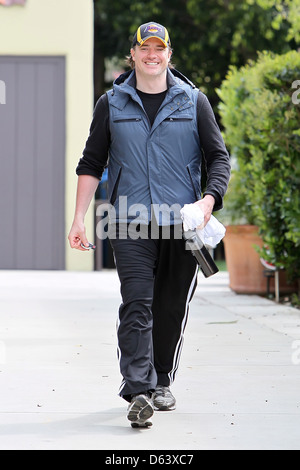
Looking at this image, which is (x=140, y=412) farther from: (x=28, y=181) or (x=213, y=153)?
(x=28, y=181)

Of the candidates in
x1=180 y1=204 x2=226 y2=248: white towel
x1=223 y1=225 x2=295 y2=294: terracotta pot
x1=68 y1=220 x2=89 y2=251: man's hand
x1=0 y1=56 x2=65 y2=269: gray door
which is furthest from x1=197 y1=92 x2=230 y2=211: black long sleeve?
x1=0 y1=56 x2=65 y2=269: gray door

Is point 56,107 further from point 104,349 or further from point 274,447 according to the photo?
point 274,447

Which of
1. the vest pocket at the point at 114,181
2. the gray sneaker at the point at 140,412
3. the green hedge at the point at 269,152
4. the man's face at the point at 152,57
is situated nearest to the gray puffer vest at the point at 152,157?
the vest pocket at the point at 114,181

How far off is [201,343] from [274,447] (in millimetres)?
3206

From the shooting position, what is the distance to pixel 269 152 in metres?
10.4

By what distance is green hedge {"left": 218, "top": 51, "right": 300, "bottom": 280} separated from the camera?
10.1 m

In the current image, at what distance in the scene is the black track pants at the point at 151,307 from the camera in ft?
17.1

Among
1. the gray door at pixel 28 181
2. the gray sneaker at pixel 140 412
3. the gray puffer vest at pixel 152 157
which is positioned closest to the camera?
the gray sneaker at pixel 140 412

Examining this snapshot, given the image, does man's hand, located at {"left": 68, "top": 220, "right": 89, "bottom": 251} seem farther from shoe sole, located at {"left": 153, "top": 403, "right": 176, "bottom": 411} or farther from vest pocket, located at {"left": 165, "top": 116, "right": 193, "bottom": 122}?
shoe sole, located at {"left": 153, "top": 403, "right": 176, "bottom": 411}

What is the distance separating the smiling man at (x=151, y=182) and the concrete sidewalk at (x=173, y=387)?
31 centimetres

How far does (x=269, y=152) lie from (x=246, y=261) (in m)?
1.59

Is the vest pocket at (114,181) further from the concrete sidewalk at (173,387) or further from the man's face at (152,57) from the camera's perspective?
the concrete sidewalk at (173,387)

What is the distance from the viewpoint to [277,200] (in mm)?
10539

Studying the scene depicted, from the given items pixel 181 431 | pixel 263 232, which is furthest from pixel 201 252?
pixel 263 232
